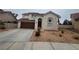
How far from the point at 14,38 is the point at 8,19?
82 cm

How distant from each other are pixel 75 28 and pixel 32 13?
174 cm

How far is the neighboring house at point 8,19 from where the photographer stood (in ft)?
23.6

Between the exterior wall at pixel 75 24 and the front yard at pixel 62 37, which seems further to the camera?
the front yard at pixel 62 37

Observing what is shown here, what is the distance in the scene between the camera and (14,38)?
7645 mm

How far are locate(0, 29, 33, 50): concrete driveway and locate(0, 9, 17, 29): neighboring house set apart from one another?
1.15 ft

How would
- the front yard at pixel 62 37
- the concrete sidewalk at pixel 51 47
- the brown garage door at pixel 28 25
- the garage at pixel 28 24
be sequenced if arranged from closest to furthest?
the concrete sidewalk at pixel 51 47 → the front yard at pixel 62 37 → the garage at pixel 28 24 → the brown garage door at pixel 28 25

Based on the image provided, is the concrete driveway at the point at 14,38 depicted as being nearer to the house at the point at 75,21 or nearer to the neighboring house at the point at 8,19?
the neighboring house at the point at 8,19

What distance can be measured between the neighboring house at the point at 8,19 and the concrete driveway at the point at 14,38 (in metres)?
0.35

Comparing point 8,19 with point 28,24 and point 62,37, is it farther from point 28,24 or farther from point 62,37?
point 62,37

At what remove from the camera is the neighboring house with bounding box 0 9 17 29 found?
7194 mm

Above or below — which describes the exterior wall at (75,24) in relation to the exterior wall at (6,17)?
below

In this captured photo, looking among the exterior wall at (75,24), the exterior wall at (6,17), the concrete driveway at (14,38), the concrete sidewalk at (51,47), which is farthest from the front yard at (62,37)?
the exterior wall at (6,17)

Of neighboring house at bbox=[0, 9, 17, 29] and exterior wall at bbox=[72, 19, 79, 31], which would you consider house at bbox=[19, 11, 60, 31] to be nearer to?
neighboring house at bbox=[0, 9, 17, 29]

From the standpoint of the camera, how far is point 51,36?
301 inches
